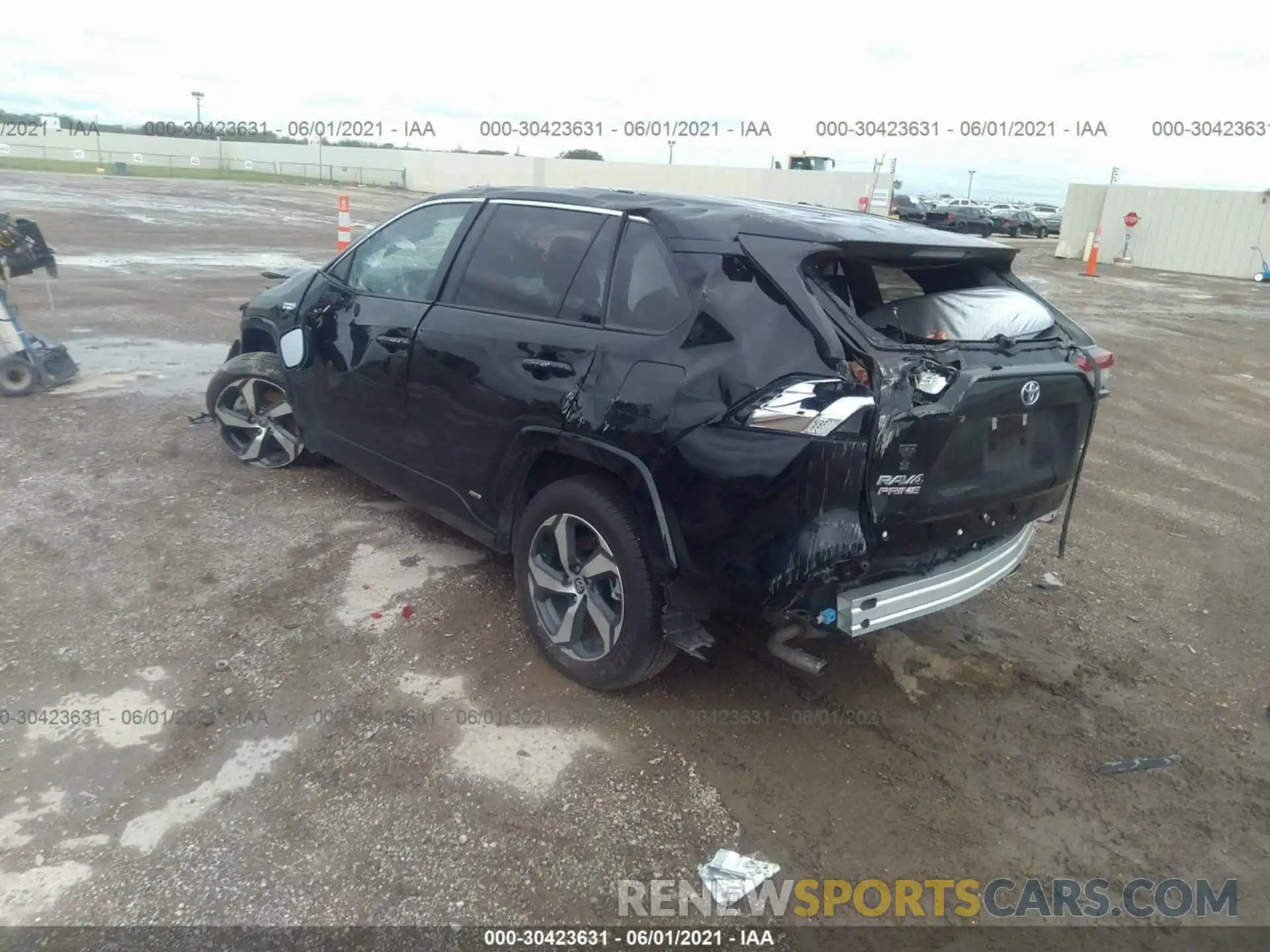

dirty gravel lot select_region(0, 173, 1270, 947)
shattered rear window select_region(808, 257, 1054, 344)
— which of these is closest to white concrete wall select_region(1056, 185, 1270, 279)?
dirty gravel lot select_region(0, 173, 1270, 947)

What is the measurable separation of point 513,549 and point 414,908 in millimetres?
1567

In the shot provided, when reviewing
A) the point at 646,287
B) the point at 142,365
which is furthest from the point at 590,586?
the point at 142,365

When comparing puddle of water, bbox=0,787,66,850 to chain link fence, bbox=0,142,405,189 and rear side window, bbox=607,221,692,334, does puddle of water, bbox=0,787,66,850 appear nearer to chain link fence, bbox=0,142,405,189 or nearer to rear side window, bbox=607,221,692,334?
rear side window, bbox=607,221,692,334

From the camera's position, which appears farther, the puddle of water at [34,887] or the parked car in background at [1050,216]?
the parked car in background at [1050,216]

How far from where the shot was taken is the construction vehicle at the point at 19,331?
6797 mm

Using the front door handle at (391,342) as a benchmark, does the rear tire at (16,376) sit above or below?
below

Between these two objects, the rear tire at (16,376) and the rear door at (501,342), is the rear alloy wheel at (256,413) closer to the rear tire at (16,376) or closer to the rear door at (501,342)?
the rear door at (501,342)

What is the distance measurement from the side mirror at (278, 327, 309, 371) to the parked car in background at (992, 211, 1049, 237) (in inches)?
1684

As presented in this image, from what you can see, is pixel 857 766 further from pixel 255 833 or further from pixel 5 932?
pixel 5 932

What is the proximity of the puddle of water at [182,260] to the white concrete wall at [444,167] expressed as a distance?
27.1 metres

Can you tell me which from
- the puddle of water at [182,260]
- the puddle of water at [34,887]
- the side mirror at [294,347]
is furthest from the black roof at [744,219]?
the puddle of water at [182,260]

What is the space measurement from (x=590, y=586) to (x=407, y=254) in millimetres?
2106

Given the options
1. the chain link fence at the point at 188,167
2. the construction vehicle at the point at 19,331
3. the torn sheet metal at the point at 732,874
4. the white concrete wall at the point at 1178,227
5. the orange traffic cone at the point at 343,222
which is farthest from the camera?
the chain link fence at the point at 188,167

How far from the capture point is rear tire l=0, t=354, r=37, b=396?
680cm
